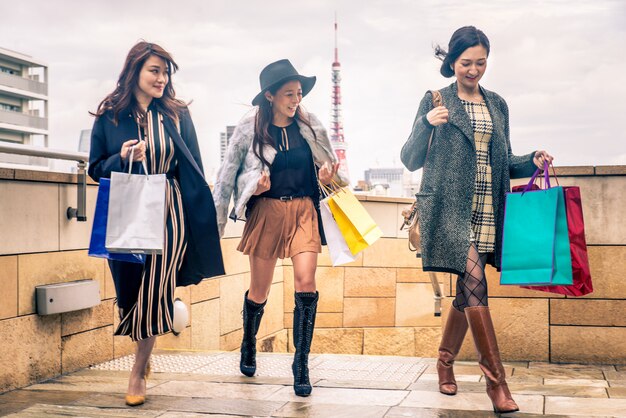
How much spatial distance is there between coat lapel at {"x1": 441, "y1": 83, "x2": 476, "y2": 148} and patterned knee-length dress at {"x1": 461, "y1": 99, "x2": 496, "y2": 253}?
0.14 ft

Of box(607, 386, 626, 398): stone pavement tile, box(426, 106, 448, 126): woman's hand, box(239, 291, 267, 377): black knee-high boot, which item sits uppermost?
box(426, 106, 448, 126): woman's hand

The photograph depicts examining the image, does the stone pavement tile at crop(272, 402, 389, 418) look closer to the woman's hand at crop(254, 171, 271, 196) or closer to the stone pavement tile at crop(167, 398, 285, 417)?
the stone pavement tile at crop(167, 398, 285, 417)

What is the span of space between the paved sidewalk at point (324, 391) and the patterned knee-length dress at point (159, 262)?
0.43 m

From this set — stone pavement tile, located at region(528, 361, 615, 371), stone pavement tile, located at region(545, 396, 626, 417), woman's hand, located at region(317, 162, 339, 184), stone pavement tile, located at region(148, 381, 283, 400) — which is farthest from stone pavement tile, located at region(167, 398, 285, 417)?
stone pavement tile, located at region(528, 361, 615, 371)

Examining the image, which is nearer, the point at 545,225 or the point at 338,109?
the point at 545,225

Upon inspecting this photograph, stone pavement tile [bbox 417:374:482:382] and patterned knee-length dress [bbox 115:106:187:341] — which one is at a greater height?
patterned knee-length dress [bbox 115:106:187:341]

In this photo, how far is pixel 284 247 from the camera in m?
5.04

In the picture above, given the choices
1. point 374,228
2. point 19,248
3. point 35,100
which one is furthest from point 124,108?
point 35,100

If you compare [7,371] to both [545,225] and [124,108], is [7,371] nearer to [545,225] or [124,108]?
[124,108]

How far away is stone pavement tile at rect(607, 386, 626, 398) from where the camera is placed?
4598mm

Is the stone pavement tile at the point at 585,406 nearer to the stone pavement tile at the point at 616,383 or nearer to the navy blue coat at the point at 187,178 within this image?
the stone pavement tile at the point at 616,383

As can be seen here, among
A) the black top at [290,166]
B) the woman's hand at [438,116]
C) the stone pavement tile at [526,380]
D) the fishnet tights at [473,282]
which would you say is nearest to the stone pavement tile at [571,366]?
the stone pavement tile at [526,380]

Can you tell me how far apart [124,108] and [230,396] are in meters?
1.70

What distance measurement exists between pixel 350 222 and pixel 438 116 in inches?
38.1
